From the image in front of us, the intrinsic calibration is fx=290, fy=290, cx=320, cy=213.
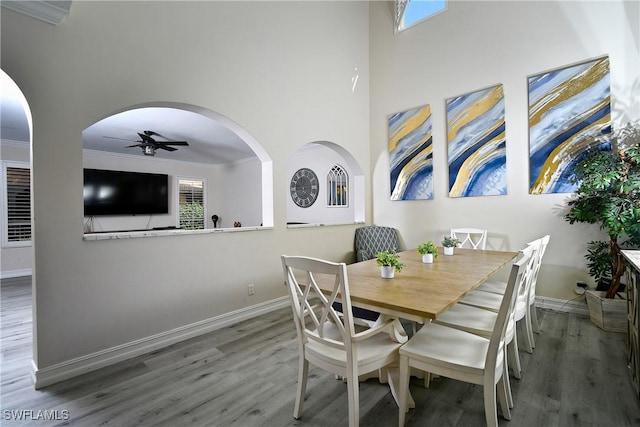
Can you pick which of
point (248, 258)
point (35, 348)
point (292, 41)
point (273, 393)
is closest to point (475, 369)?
point (273, 393)

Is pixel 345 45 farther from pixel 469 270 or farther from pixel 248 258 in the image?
pixel 469 270

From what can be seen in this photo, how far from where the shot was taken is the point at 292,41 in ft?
11.8

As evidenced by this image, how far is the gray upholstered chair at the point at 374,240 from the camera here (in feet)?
13.9

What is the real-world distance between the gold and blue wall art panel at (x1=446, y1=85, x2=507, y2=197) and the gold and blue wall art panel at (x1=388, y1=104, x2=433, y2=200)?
29cm

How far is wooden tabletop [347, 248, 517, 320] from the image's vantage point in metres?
1.36

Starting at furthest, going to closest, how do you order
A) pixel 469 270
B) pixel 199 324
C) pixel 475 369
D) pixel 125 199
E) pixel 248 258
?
pixel 125 199
pixel 248 258
pixel 199 324
pixel 469 270
pixel 475 369

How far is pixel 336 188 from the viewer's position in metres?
6.58

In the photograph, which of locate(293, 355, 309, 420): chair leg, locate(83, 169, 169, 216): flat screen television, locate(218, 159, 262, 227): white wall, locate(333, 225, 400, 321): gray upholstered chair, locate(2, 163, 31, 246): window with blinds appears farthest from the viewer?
locate(218, 159, 262, 227): white wall

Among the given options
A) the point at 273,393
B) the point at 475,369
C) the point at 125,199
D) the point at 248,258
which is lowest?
the point at 273,393

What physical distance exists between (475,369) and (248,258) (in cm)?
233

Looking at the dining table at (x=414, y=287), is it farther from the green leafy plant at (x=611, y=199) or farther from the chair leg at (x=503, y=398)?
the green leafy plant at (x=611, y=199)

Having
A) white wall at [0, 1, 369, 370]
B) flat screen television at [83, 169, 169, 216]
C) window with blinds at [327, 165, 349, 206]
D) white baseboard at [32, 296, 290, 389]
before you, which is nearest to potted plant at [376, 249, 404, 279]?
white wall at [0, 1, 369, 370]

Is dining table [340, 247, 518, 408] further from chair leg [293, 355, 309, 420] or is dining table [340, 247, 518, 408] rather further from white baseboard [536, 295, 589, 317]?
white baseboard [536, 295, 589, 317]

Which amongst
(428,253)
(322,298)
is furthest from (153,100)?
(428,253)
